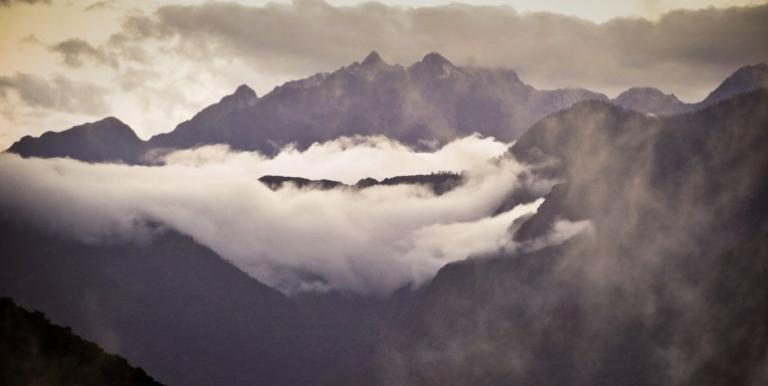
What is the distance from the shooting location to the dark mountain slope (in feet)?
508

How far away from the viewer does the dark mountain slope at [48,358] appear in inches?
6097

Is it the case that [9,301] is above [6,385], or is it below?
above

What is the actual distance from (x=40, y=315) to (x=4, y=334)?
940cm

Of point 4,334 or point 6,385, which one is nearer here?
point 6,385

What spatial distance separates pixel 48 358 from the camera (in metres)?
160

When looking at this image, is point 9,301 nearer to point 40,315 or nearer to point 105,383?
point 40,315

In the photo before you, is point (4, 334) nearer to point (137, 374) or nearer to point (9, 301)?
point (9, 301)

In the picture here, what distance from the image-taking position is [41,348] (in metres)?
161

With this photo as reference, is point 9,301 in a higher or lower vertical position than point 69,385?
higher

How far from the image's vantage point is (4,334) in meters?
160

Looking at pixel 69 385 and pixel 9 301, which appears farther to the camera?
pixel 9 301

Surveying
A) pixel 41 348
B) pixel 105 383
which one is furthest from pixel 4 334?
pixel 105 383

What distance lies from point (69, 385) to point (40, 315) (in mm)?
18162

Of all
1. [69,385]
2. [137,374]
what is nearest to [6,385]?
[69,385]
